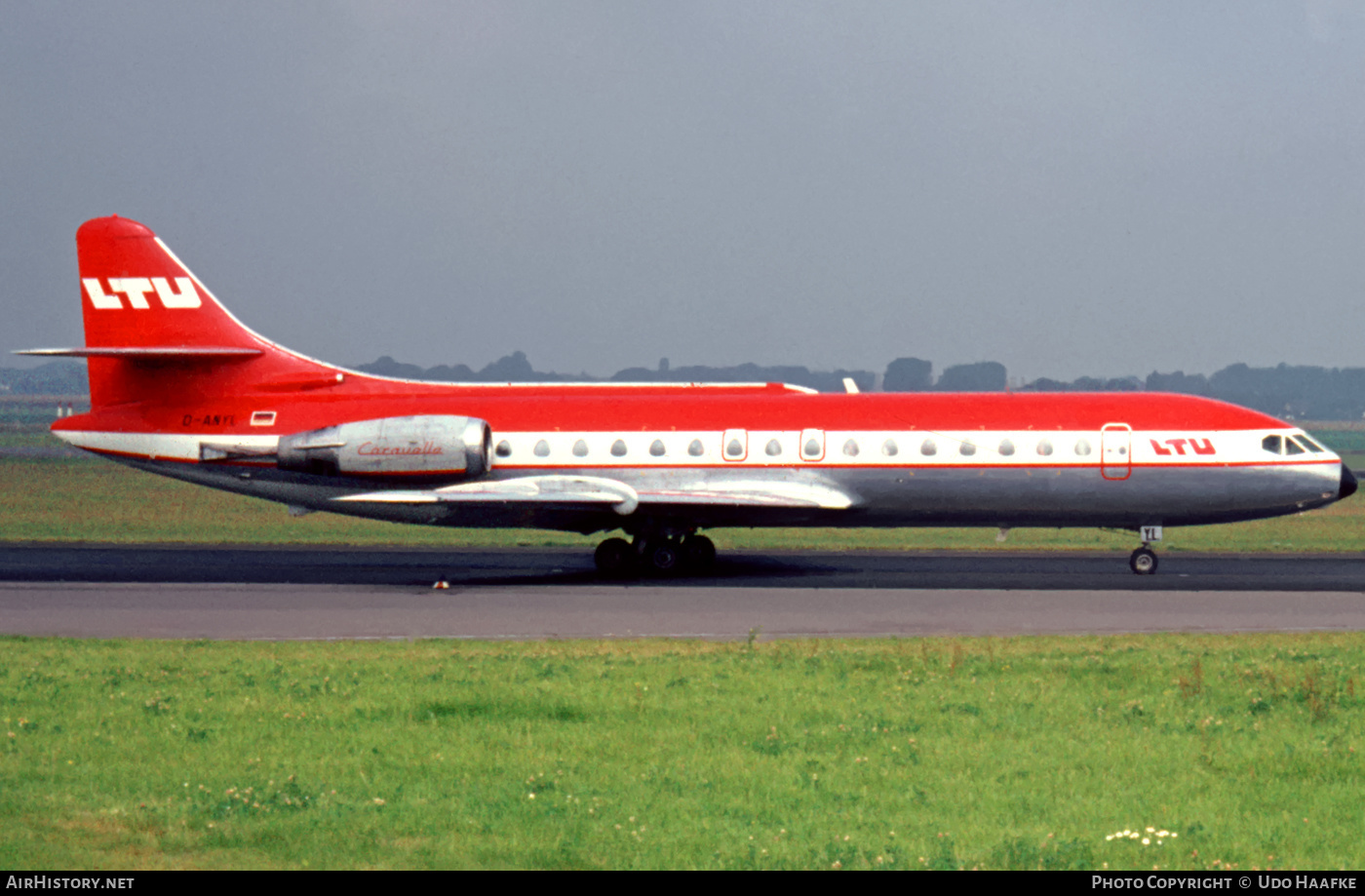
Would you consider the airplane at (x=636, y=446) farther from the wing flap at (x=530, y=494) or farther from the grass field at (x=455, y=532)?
the grass field at (x=455, y=532)

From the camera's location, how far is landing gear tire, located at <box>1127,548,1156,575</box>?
28172mm

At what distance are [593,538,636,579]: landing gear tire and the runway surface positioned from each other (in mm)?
803

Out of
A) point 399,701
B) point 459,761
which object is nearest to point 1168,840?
point 459,761

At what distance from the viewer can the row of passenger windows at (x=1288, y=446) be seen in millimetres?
27750

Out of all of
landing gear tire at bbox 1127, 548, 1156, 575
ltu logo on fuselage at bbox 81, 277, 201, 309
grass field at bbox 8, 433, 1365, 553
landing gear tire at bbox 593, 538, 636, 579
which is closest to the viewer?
landing gear tire at bbox 1127, 548, 1156, 575

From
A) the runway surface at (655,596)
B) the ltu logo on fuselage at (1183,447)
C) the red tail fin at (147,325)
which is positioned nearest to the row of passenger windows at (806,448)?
the ltu logo on fuselage at (1183,447)

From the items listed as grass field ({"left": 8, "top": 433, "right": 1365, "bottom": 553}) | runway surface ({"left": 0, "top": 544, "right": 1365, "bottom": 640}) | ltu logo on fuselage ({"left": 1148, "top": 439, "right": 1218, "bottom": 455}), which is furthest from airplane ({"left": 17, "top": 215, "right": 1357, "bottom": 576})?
grass field ({"left": 8, "top": 433, "right": 1365, "bottom": 553})

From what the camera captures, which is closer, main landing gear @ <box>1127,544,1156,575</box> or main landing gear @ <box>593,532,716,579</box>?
main landing gear @ <box>1127,544,1156,575</box>

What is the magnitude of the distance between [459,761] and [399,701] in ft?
8.59

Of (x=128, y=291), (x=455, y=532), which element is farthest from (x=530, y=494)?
(x=455, y=532)

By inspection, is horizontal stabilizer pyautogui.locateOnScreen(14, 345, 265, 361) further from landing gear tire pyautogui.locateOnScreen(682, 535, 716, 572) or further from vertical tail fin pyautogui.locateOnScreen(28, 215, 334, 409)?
landing gear tire pyautogui.locateOnScreen(682, 535, 716, 572)

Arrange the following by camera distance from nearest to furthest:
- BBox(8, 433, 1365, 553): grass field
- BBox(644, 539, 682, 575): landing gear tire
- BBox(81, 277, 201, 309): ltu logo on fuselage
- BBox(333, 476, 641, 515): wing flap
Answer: BBox(333, 476, 641, 515): wing flap
BBox(644, 539, 682, 575): landing gear tire
BBox(81, 277, 201, 309): ltu logo on fuselage
BBox(8, 433, 1365, 553): grass field

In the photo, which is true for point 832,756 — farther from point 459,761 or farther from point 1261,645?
point 1261,645

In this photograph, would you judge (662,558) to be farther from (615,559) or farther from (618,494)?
(618,494)
